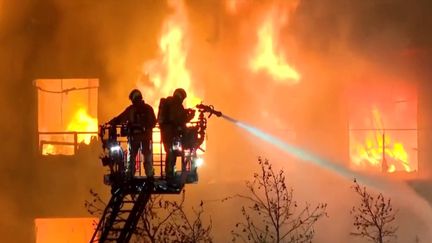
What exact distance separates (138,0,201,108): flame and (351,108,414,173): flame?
4746 mm

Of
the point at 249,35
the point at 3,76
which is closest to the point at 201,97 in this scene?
the point at 249,35

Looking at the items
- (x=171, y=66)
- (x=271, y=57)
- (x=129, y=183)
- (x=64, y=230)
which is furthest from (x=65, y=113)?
(x=129, y=183)

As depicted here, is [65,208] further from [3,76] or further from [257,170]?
[257,170]

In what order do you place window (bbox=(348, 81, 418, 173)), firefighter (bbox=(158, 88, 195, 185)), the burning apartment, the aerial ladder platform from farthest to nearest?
window (bbox=(348, 81, 418, 173)) → the burning apartment → firefighter (bbox=(158, 88, 195, 185)) → the aerial ladder platform

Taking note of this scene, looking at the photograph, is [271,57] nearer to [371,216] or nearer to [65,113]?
[371,216]

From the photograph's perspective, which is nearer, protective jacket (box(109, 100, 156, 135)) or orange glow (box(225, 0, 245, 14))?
protective jacket (box(109, 100, 156, 135))

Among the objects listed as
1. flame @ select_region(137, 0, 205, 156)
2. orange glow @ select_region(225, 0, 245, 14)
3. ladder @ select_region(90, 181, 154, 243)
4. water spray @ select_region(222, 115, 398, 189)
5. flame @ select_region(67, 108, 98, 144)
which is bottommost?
ladder @ select_region(90, 181, 154, 243)

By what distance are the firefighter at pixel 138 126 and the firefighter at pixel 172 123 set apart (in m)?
0.19

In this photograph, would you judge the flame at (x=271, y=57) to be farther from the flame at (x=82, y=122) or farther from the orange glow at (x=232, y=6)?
the flame at (x=82, y=122)

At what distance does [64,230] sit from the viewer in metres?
21.1

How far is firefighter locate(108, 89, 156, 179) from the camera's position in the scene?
11180 millimetres

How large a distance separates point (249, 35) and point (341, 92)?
117 inches

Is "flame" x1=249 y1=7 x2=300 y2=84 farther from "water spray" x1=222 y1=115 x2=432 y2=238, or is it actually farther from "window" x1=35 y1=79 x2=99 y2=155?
"window" x1=35 y1=79 x2=99 y2=155

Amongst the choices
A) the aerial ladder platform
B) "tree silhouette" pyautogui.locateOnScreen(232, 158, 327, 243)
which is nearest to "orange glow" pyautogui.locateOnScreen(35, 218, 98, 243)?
"tree silhouette" pyautogui.locateOnScreen(232, 158, 327, 243)
